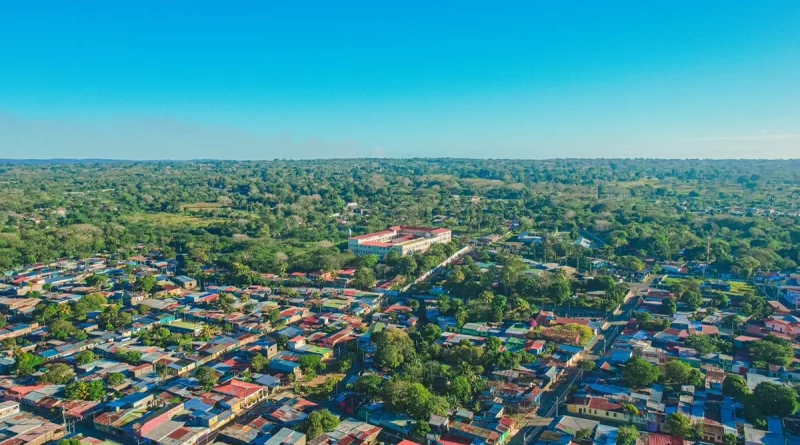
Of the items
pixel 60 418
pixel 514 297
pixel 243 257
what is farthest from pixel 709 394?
pixel 243 257

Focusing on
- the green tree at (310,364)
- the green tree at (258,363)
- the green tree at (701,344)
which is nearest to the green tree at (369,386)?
the green tree at (310,364)

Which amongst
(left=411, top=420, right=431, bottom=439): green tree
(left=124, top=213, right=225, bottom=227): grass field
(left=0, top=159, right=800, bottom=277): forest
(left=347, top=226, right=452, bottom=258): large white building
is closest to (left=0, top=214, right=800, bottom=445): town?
(left=411, top=420, right=431, bottom=439): green tree

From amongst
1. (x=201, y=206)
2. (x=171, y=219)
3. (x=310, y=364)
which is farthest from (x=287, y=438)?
(x=201, y=206)

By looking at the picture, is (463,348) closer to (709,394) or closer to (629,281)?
(709,394)

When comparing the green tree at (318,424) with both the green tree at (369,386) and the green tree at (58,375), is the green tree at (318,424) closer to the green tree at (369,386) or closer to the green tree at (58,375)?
the green tree at (369,386)

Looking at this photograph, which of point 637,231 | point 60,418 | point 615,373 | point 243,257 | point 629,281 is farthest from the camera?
point 637,231

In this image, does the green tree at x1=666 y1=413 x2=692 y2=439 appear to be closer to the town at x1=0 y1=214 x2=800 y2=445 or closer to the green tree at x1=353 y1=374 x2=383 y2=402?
the town at x1=0 y1=214 x2=800 y2=445
